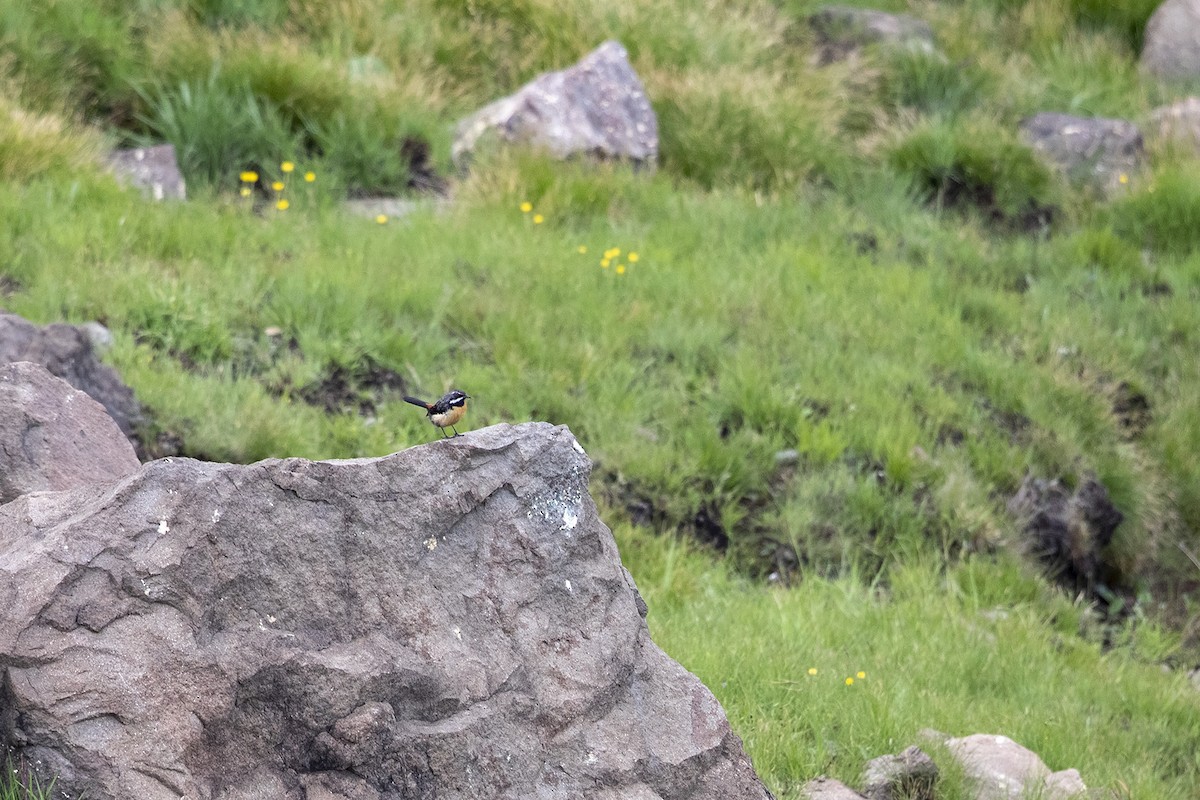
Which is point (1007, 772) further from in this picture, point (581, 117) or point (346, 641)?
point (581, 117)

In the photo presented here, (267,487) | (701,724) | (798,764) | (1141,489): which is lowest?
(1141,489)

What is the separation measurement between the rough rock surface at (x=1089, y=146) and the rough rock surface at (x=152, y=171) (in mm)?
7062

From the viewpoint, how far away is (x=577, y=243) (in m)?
8.80

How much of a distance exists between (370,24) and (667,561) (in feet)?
21.2

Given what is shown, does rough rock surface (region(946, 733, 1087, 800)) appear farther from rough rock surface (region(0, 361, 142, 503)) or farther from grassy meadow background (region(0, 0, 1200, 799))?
rough rock surface (region(0, 361, 142, 503))

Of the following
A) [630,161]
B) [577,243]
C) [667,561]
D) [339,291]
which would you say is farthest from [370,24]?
[667,561]

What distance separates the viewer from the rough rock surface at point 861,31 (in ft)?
41.7

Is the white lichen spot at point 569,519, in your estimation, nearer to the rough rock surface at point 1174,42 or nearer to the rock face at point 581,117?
the rock face at point 581,117

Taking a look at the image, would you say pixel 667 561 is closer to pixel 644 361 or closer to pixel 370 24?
pixel 644 361

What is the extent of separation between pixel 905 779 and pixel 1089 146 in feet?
27.4

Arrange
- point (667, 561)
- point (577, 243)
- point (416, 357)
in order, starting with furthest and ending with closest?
point (577, 243), point (416, 357), point (667, 561)

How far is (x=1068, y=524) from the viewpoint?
25.0 feet

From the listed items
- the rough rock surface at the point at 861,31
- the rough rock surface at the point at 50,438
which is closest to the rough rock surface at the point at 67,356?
the rough rock surface at the point at 50,438

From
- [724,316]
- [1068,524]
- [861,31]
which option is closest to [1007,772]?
[1068,524]
